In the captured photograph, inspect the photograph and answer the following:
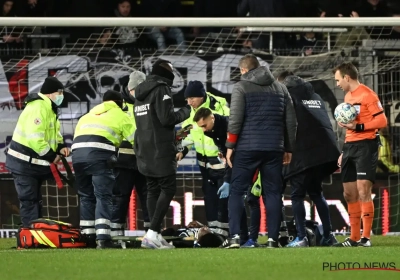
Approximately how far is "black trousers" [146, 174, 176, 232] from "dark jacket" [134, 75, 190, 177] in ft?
0.36

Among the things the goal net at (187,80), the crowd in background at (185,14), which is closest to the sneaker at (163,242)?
the goal net at (187,80)

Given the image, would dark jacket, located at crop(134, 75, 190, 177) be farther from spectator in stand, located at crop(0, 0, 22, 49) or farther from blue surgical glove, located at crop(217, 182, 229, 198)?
spectator in stand, located at crop(0, 0, 22, 49)

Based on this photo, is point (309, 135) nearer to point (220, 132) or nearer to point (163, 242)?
point (220, 132)

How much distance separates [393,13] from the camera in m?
20.0

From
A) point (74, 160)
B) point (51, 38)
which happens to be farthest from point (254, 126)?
point (51, 38)

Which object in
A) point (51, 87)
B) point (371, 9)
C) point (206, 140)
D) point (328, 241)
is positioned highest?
point (371, 9)

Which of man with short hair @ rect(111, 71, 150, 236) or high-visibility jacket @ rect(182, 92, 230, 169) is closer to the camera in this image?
man with short hair @ rect(111, 71, 150, 236)

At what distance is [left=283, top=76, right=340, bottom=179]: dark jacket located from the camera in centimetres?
1338

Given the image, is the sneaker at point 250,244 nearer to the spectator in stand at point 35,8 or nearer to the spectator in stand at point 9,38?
the spectator in stand at point 9,38

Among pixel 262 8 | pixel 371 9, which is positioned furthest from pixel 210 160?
Result: pixel 371 9

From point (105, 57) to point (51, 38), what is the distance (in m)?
1.26

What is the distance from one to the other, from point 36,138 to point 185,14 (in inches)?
278

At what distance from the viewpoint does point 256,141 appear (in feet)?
40.6

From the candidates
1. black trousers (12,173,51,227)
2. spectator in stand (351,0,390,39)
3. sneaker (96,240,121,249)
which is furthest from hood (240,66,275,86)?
spectator in stand (351,0,390,39)
